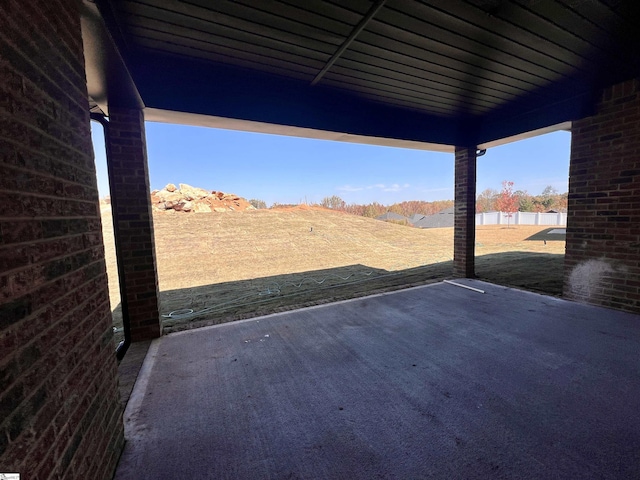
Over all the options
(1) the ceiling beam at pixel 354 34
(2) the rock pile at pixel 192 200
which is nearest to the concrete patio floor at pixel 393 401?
(1) the ceiling beam at pixel 354 34

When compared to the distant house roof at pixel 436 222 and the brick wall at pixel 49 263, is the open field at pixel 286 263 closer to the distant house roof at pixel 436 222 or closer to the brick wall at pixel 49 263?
the brick wall at pixel 49 263

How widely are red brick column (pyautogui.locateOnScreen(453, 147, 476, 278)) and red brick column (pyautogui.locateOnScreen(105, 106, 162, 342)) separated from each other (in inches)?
211

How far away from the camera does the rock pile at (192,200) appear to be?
19.4 m

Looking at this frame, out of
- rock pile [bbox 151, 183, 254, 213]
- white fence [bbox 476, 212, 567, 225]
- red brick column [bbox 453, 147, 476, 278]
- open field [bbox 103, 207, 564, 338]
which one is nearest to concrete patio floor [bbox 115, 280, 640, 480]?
open field [bbox 103, 207, 564, 338]

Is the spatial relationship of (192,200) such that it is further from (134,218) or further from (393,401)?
(393,401)

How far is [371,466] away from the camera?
4.89ft

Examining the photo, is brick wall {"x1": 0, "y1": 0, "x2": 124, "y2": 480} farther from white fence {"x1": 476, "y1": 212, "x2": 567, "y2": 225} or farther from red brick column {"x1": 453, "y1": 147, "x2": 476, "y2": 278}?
white fence {"x1": 476, "y1": 212, "x2": 567, "y2": 225}

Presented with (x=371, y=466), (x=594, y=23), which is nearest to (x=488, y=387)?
(x=371, y=466)

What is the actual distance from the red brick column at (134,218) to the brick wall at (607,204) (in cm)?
576

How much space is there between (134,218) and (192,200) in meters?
19.4

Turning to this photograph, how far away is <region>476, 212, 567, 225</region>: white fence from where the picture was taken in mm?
23562

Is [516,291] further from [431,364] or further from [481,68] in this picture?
[481,68]

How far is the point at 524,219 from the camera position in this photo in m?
25.4

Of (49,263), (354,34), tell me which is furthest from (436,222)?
(49,263)
